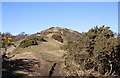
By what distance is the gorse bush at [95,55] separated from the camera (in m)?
10.4

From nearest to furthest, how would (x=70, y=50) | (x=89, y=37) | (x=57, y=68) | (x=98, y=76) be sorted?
(x=98, y=76) < (x=89, y=37) < (x=70, y=50) < (x=57, y=68)

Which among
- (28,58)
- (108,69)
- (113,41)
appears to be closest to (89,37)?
(113,41)

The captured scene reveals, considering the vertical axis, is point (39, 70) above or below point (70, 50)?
below

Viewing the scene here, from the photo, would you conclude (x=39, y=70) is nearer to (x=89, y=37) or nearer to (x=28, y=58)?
(x=28, y=58)

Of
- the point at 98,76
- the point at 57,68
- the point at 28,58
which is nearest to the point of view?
the point at 98,76

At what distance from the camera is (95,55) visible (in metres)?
10.3

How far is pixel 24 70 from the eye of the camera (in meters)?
13.3

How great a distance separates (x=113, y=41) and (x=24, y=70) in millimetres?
7665

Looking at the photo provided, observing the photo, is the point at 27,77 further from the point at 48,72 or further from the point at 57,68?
the point at 57,68

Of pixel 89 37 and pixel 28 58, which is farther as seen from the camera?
pixel 28 58

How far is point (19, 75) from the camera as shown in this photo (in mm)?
12266

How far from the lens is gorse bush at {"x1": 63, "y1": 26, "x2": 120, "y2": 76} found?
10.4 m

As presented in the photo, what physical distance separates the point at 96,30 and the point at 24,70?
22.6 ft

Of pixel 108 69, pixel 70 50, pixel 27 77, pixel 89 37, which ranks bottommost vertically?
pixel 27 77
